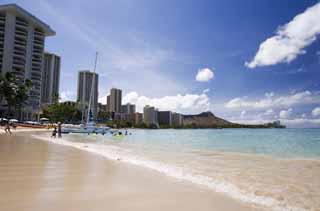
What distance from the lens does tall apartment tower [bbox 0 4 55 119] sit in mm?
96375

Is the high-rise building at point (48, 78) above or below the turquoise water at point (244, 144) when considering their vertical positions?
above

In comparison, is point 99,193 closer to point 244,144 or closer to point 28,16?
point 244,144

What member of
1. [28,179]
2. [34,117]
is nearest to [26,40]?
[34,117]

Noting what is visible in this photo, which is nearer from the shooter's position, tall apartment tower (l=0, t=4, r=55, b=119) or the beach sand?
the beach sand

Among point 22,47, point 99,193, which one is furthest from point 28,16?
point 99,193

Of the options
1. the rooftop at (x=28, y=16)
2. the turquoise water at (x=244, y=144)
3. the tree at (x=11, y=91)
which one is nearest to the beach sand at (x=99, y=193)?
the turquoise water at (x=244, y=144)

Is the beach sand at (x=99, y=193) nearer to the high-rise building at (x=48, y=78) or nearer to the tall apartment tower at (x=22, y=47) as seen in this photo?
the tall apartment tower at (x=22, y=47)

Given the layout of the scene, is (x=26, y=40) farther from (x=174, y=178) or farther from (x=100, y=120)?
(x=174, y=178)

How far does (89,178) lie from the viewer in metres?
7.36

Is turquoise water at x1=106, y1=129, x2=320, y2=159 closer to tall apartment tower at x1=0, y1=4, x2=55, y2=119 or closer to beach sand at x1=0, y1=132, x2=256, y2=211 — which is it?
beach sand at x1=0, y1=132, x2=256, y2=211

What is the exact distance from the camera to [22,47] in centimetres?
10069

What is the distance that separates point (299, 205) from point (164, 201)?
276 cm

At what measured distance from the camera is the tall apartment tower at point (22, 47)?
316 ft

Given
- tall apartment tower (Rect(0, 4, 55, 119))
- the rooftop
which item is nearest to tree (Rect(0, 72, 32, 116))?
tall apartment tower (Rect(0, 4, 55, 119))
